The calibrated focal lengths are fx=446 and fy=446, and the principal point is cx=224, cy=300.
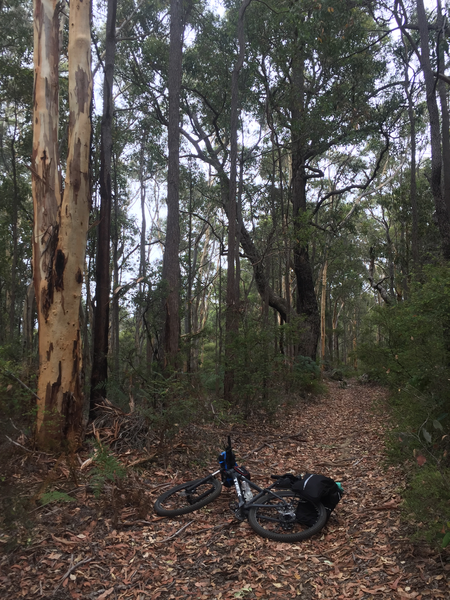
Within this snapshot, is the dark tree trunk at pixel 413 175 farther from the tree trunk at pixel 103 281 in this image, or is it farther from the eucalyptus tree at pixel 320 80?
the tree trunk at pixel 103 281

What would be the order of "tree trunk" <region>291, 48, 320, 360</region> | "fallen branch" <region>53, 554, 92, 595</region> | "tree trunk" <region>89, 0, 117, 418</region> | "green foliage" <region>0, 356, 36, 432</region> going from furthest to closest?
"tree trunk" <region>291, 48, 320, 360</region> → "tree trunk" <region>89, 0, 117, 418</region> → "green foliage" <region>0, 356, 36, 432</region> → "fallen branch" <region>53, 554, 92, 595</region>

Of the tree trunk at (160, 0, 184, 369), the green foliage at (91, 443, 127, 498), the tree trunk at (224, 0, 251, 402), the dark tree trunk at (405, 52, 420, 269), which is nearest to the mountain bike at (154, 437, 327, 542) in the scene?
the green foliage at (91, 443, 127, 498)

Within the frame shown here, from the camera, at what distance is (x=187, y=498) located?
4.88m

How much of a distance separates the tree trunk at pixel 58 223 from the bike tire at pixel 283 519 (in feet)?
9.15

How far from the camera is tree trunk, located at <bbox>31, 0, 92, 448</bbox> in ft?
20.0

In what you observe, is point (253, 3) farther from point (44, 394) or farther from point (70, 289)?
point (44, 394)

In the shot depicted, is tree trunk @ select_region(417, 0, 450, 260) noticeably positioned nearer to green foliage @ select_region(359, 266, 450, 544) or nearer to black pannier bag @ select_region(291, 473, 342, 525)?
green foliage @ select_region(359, 266, 450, 544)

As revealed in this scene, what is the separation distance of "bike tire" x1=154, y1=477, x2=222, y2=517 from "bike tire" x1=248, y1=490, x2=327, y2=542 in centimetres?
61

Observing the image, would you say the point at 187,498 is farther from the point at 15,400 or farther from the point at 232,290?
the point at 232,290

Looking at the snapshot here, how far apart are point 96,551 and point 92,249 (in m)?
11.1

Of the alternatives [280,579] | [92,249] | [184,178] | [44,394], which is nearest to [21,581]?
[280,579]

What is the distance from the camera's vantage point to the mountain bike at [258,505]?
4.25 metres

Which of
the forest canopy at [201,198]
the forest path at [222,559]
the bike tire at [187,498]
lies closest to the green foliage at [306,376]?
the forest canopy at [201,198]

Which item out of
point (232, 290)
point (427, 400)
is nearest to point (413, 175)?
point (232, 290)
